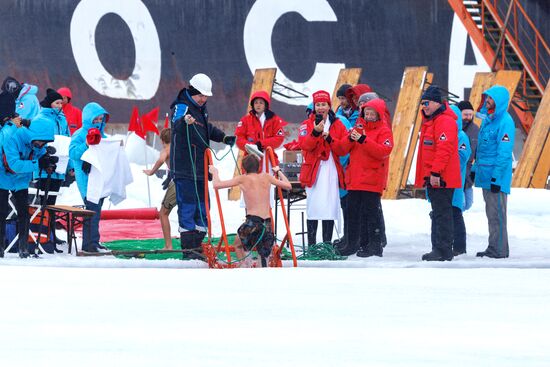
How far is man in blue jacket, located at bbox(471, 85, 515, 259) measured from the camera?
14141mm

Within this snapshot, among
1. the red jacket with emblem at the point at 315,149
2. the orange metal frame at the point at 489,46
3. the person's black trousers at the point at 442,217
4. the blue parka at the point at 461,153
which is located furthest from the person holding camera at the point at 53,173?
the orange metal frame at the point at 489,46

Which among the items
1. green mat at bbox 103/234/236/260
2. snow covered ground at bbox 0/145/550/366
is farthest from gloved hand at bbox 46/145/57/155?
snow covered ground at bbox 0/145/550/366

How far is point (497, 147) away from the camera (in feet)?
46.8

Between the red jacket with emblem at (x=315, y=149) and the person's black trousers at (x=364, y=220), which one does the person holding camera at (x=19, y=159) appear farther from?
the person's black trousers at (x=364, y=220)

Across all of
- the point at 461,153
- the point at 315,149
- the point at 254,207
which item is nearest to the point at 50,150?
the point at 315,149

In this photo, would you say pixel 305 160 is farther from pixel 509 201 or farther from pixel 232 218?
pixel 509 201

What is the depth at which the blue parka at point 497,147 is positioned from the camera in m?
14.2

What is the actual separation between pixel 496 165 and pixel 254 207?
2.93m

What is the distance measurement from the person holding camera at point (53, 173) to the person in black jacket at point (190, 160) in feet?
4.88

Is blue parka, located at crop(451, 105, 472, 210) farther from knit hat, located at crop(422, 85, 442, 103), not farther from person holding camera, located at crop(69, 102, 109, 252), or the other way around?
person holding camera, located at crop(69, 102, 109, 252)

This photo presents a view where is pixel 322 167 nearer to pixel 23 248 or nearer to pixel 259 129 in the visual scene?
pixel 259 129

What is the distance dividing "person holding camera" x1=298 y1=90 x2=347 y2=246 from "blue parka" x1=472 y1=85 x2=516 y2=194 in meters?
1.45
